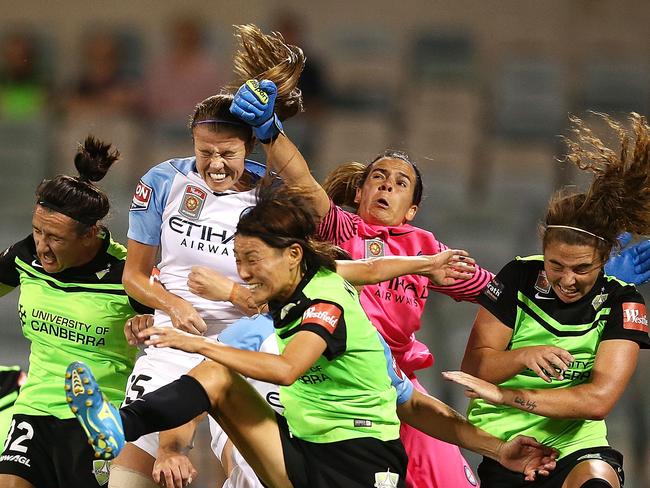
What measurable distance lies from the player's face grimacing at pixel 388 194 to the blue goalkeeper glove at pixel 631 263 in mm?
832

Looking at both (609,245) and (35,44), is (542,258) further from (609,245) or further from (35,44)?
(35,44)

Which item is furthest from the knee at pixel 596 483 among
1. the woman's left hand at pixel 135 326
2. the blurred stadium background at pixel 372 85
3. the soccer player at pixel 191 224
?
the blurred stadium background at pixel 372 85

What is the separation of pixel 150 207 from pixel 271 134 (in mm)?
557

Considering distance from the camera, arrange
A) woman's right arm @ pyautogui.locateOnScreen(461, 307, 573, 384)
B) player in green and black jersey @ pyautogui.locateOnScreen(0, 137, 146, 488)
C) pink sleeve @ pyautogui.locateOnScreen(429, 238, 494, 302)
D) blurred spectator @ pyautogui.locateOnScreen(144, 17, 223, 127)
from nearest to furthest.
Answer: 1. woman's right arm @ pyautogui.locateOnScreen(461, 307, 573, 384)
2. player in green and black jersey @ pyautogui.locateOnScreen(0, 137, 146, 488)
3. pink sleeve @ pyautogui.locateOnScreen(429, 238, 494, 302)
4. blurred spectator @ pyautogui.locateOnScreen(144, 17, 223, 127)

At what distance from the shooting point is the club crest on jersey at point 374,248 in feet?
15.0

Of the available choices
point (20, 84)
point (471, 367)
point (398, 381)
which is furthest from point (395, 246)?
point (20, 84)

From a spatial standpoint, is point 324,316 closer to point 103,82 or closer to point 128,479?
point 128,479

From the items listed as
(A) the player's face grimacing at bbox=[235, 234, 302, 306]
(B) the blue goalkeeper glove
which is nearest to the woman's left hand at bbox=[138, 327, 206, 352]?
(A) the player's face grimacing at bbox=[235, 234, 302, 306]

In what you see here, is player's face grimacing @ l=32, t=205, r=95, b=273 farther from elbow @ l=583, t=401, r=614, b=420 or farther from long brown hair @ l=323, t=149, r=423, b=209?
elbow @ l=583, t=401, r=614, b=420

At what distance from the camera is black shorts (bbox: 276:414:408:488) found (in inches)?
146

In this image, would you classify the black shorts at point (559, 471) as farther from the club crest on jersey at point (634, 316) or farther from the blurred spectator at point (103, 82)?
the blurred spectator at point (103, 82)

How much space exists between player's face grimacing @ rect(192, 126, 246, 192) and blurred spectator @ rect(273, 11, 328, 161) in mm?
4387

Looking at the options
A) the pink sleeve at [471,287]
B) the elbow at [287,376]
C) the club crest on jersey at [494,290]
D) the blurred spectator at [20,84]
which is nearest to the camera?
the elbow at [287,376]

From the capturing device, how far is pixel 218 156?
14.5ft
